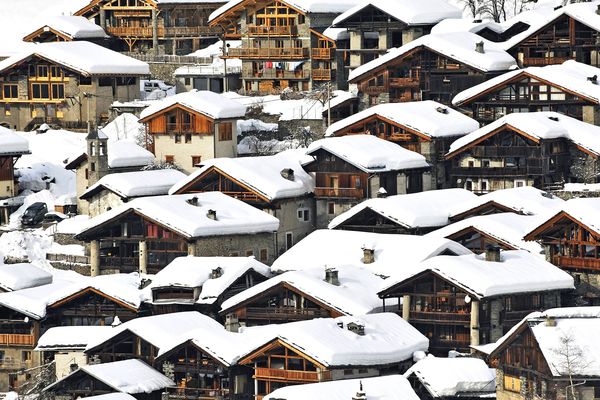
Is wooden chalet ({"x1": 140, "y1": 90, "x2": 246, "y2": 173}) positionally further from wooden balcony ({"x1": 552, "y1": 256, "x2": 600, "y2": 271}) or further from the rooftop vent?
wooden balcony ({"x1": 552, "y1": 256, "x2": 600, "y2": 271})

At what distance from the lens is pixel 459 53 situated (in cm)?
10931

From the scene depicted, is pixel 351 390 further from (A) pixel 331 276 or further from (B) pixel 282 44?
(B) pixel 282 44

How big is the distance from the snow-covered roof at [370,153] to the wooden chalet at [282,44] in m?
19.5

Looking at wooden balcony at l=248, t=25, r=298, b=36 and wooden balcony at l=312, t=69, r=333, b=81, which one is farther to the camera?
wooden balcony at l=248, t=25, r=298, b=36

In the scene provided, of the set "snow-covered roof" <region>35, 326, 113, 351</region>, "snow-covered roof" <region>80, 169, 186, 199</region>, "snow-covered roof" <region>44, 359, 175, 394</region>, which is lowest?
"snow-covered roof" <region>44, 359, 175, 394</region>

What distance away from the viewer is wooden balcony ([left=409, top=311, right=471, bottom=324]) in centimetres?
8431

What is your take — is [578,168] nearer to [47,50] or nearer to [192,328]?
[192,328]

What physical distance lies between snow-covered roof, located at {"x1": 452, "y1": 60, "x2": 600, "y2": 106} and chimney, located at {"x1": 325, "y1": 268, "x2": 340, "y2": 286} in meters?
22.1

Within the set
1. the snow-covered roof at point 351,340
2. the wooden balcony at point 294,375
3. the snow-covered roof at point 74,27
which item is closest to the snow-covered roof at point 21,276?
the snow-covered roof at point 351,340

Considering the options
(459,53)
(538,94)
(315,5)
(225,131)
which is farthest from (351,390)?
(315,5)

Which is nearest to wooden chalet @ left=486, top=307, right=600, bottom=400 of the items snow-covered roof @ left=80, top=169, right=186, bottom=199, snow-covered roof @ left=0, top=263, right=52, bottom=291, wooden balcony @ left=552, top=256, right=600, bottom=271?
wooden balcony @ left=552, top=256, right=600, bottom=271

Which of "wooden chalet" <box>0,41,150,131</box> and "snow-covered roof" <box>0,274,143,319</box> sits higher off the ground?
"wooden chalet" <box>0,41,150,131</box>

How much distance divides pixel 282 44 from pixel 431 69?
15441mm

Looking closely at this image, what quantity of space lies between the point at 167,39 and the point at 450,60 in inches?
1055
